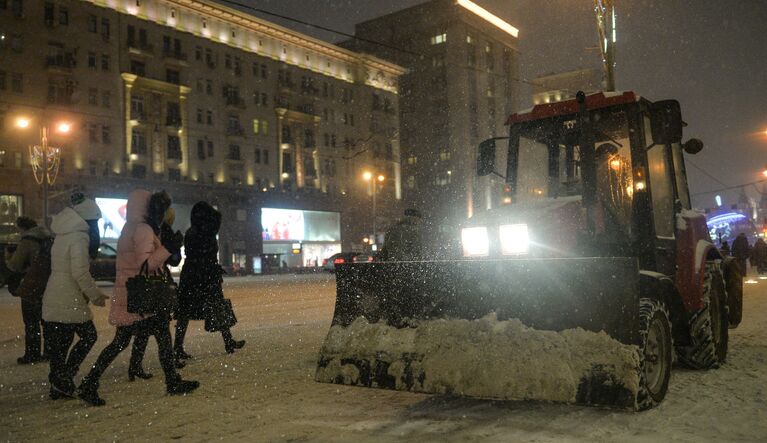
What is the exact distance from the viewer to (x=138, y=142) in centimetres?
5050

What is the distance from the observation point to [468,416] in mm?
5066

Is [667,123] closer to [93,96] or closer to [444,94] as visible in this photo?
[93,96]

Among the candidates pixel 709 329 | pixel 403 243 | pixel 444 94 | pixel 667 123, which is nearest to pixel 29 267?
pixel 403 243

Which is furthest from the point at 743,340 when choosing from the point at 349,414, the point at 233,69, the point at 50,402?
the point at 233,69

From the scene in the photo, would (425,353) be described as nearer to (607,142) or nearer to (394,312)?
(394,312)

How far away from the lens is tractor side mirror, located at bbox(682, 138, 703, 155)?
7328 millimetres

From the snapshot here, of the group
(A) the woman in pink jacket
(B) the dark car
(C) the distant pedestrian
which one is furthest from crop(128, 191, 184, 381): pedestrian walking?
(B) the dark car

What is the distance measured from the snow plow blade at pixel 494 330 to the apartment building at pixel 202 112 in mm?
38740

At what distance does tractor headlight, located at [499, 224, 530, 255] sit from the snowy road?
1290 millimetres

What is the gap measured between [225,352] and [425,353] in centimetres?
450

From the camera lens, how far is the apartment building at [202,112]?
44531 mm

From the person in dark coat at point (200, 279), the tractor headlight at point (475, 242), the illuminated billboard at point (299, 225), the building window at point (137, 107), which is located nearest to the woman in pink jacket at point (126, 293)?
the person in dark coat at point (200, 279)

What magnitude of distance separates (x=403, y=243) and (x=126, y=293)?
3.93m

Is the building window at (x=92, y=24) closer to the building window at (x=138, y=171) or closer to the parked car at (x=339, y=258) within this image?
the building window at (x=138, y=171)
